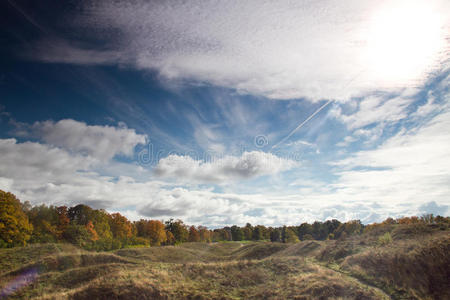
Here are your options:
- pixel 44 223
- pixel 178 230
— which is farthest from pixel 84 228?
pixel 178 230

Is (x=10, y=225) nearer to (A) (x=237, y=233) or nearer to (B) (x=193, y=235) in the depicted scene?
(B) (x=193, y=235)

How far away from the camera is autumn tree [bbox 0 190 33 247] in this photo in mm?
46062

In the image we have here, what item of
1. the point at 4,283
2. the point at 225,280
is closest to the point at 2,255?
the point at 4,283

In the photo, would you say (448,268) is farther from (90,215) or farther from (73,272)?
(90,215)

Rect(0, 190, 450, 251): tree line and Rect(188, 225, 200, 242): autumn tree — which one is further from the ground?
Rect(0, 190, 450, 251): tree line

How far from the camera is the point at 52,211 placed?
70.9 m

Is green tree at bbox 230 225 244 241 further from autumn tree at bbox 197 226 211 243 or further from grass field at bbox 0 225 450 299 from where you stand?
grass field at bbox 0 225 450 299

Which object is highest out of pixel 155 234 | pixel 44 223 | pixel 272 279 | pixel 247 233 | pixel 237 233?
pixel 44 223

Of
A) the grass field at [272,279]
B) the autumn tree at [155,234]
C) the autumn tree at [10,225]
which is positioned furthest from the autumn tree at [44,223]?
the grass field at [272,279]

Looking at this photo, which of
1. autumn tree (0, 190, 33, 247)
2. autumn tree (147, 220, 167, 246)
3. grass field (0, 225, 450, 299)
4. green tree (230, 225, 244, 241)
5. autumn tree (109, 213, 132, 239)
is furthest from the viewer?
green tree (230, 225, 244, 241)

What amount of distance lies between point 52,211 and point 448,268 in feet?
281

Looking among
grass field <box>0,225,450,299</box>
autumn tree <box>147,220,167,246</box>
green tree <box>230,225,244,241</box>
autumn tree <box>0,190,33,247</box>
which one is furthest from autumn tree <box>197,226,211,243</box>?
grass field <box>0,225,450,299</box>

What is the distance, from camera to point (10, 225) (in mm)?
46812

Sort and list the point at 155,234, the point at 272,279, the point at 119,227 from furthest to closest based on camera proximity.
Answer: the point at 155,234 < the point at 119,227 < the point at 272,279
